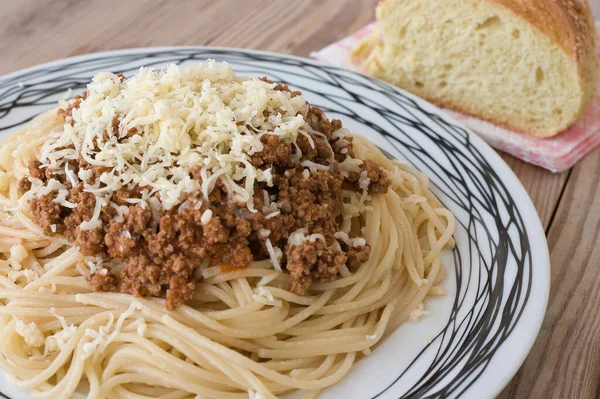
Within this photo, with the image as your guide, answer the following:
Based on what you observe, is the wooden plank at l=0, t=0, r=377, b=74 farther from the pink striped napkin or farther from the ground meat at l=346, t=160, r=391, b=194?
the ground meat at l=346, t=160, r=391, b=194

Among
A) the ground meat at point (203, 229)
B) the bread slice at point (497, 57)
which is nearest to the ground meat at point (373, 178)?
the ground meat at point (203, 229)

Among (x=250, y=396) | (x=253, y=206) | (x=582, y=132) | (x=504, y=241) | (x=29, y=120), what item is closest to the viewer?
(x=250, y=396)

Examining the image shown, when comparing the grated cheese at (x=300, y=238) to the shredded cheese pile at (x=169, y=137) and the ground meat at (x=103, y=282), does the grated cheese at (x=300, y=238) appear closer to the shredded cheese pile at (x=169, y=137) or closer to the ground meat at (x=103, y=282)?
the shredded cheese pile at (x=169, y=137)

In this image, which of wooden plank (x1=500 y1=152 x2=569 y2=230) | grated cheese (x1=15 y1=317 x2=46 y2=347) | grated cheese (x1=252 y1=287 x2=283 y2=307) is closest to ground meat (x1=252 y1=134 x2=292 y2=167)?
grated cheese (x1=252 y1=287 x2=283 y2=307)

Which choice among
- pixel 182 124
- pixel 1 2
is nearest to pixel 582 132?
pixel 182 124

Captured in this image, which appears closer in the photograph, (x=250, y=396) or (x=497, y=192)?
(x=250, y=396)

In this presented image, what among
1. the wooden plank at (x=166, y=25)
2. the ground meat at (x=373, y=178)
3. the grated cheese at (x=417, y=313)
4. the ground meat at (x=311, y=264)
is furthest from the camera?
the wooden plank at (x=166, y=25)

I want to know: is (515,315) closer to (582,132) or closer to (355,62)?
(582,132)

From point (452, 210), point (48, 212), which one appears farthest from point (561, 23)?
point (48, 212)
